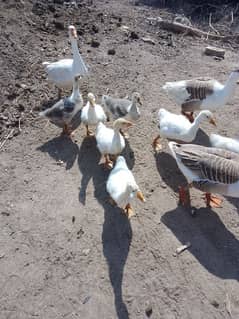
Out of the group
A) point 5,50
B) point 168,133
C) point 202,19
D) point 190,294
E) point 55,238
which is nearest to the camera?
point 190,294

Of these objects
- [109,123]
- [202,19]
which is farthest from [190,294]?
[202,19]

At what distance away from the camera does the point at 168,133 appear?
6637 mm

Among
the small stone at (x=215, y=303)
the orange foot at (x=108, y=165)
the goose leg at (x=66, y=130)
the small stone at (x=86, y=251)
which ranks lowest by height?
the small stone at (x=86, y=251)

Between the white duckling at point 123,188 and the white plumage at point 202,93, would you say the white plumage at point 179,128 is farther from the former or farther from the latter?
the white duckling at point 123,188

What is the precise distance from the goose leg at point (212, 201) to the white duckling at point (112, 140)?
1.48 metres

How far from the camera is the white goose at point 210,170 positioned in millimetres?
5676

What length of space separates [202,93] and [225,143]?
1140 mm

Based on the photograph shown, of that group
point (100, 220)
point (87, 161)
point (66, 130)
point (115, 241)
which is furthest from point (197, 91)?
point (115, 241)

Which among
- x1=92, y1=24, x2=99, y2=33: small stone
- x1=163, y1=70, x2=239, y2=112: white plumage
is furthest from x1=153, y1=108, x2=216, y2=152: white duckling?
x1=92, y1=24, x2=99, y2=33: small stone

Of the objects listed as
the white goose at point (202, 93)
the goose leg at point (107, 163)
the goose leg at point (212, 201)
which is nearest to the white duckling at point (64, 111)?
the goose leg at point (107, 163)

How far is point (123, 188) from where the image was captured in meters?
5.54

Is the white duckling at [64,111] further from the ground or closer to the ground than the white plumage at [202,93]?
closer to the ground

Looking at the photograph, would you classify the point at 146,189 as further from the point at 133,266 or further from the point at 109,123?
the point at 109,123

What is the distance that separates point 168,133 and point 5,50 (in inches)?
170
